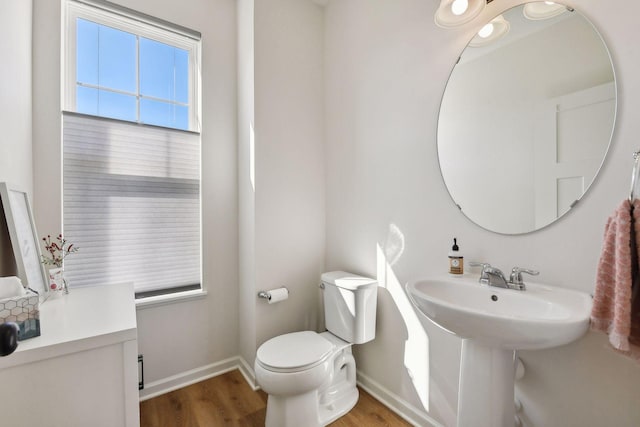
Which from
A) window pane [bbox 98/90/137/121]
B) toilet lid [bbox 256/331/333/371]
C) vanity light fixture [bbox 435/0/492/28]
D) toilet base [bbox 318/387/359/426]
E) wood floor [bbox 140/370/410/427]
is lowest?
wood floor [bbox 140/370/410/427]

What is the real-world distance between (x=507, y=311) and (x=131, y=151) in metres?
2.22

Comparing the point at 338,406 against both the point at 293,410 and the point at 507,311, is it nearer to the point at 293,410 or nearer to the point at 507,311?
the point at 293,410

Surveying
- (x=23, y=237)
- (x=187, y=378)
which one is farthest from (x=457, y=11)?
(x=187, y=378)

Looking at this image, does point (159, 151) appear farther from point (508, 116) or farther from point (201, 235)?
point (508, 116)

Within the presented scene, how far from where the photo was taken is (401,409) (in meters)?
1.64

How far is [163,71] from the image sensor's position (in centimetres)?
195

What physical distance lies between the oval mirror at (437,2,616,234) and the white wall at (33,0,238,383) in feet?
5.01

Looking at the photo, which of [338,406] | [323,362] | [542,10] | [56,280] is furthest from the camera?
[338,406]

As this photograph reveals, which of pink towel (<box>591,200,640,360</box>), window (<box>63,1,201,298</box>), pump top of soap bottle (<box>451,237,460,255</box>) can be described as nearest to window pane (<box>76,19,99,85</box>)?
window (<box>63,1,201,298</box>)

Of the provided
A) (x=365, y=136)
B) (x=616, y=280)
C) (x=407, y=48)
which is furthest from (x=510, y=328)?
(x=407, y=48)

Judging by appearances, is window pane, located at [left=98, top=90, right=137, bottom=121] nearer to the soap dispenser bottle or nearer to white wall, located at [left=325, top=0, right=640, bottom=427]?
white wall, located at [left=325, top=0, right=640, bottom=427]

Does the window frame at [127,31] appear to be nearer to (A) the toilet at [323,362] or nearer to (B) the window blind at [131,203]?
(B) the window blind at [131,203]

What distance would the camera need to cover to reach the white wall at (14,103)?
1.14m

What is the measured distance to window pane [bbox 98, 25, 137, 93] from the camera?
175 cm
